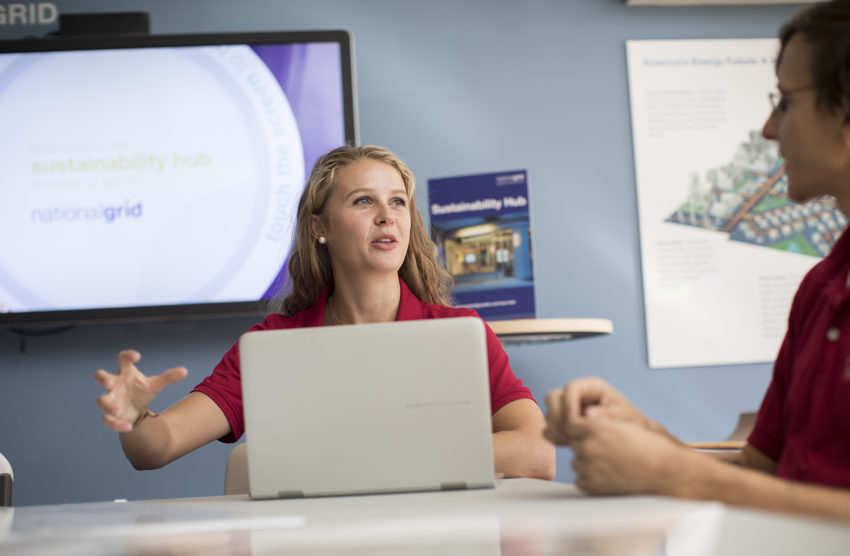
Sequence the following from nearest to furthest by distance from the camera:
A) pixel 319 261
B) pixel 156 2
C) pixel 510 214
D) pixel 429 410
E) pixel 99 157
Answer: pixel 429 410 → pixel 319 261 → pixel 510 214 → pixel 99 157 → pixel 156 2

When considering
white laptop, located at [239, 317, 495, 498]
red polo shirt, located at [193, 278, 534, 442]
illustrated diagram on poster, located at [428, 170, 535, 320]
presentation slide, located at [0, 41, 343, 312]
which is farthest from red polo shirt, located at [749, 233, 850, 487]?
presentation slide, located at [0, 41, 343, 312]

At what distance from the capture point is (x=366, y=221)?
1954 mm

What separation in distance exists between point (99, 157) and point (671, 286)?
2.26 meters

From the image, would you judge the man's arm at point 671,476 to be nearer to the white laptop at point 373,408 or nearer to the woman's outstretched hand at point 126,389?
the white laptop at point 373,408

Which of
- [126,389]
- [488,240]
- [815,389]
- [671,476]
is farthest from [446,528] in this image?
[488,240]

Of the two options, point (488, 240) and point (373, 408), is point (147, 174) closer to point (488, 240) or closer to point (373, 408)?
point (488, 240)

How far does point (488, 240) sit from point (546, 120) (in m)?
0.77

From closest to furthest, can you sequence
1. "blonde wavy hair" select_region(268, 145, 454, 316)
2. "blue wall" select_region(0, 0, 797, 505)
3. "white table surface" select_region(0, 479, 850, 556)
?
"white table surface" select_region(0, 479, 850, 556) → "blonde wavy hair" select_region(268, 145, 454, 316) → "blue wall" select_region(0, 0, 797, 505)

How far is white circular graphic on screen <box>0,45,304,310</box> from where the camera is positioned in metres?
2.91

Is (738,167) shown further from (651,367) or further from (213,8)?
(213,8)

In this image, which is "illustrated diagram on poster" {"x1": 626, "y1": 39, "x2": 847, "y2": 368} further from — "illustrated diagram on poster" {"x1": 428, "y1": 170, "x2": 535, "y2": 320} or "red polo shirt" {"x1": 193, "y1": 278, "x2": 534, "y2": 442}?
"red polo shirt" {"x1": 193, "y1": 278, "x2": 534, "y2": 442}

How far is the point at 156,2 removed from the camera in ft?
10.4

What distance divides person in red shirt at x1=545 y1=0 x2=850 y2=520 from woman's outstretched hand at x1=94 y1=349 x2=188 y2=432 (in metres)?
0.59

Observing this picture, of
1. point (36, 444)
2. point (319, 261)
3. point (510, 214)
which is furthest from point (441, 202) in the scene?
point (36, 444)
